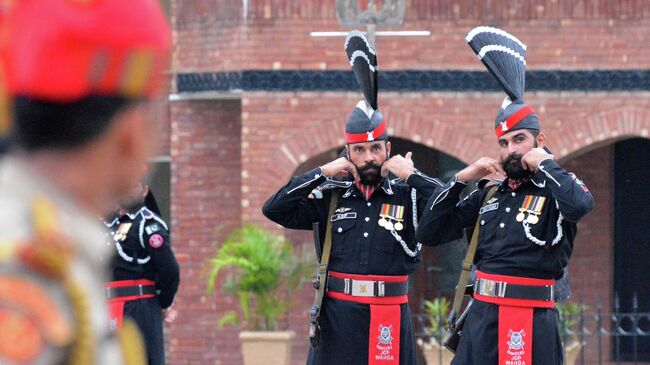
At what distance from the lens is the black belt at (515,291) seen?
781cm

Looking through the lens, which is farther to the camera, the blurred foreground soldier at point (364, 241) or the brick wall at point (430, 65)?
the brick wall at point (430, 65)

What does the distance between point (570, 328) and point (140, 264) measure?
5.71m

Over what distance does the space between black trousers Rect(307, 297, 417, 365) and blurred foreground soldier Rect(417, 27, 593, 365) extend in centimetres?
71

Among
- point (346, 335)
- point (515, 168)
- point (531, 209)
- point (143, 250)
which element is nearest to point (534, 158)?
point (515, 168)

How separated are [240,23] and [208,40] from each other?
593mm

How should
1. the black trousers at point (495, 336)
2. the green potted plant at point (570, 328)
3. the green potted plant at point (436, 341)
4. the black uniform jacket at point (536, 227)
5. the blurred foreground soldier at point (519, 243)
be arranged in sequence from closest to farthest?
the black uniform jacket at point (536, 227) → the blurred foreground soldier at point (519, 243) → the black trousers at point (495, 336) → the green potted plant at point (570, 328) → the green potted plant at point (436, 341)

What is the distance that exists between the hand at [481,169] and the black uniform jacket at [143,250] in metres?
2.47

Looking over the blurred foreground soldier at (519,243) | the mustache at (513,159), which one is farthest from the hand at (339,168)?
the mustache at (513,159)

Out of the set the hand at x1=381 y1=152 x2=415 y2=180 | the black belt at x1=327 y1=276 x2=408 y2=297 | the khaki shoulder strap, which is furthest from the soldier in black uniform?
the hand at x1=381 y1=152 x2=415 y2=180

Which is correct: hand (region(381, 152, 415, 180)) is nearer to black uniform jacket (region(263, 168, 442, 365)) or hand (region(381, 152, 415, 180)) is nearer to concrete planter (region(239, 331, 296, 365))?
black uniform jacket (region(263, 168, 442, 365))

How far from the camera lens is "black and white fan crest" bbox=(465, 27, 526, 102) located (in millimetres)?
8547

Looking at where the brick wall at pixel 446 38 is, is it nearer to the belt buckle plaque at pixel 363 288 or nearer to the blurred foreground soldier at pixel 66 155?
the belt buckle plaque at pixel 363 288

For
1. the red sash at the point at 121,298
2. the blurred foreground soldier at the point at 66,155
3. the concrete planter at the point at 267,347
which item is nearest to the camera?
the blurred foreground soldier at the point at 66,155

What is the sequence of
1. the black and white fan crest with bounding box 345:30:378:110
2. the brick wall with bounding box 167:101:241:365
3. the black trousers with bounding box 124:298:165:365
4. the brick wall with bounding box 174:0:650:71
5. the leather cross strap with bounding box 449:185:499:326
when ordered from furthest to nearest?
the brick wall with bounding box 167:101:241:365, the brick wall with bounding box 174:0:650:71, the black trousers with bounding box 124:298:165:365, the black and white fan crest with bounding box 345:30:378:110, the leather cross strap with bounding box 449:185:499:326
